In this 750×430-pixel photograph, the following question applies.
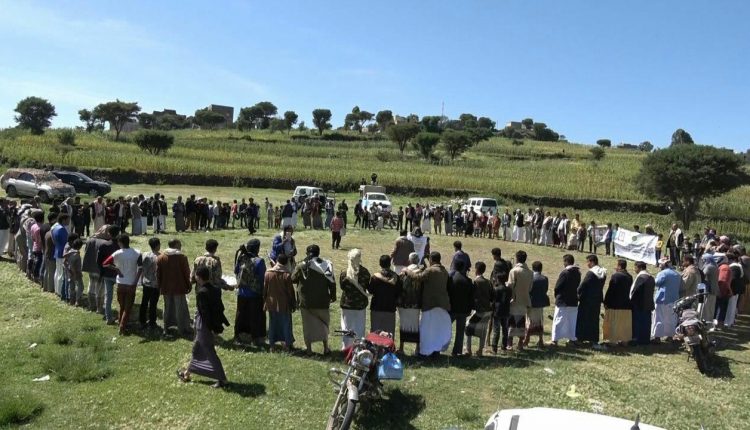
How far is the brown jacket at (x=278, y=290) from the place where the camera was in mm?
8961

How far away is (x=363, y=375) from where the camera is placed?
6.45 meters

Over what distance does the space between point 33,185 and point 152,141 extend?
29152mm

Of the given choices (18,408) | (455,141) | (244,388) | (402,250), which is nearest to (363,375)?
(244,388)

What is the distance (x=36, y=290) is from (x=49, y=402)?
613 centimetres

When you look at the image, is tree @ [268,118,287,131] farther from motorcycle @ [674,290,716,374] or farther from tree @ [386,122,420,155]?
motorcycle @ [674,290,716,374]

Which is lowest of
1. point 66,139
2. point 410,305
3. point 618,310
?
point 618,310

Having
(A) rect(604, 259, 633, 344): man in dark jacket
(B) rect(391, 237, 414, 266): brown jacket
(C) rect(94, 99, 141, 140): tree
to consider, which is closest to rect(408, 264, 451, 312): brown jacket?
(A) rect(604, 259, 633, 344): man in dark jacket

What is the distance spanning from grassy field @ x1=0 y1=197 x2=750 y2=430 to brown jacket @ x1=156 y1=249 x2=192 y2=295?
0.85 meters

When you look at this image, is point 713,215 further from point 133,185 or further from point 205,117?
point 205,117

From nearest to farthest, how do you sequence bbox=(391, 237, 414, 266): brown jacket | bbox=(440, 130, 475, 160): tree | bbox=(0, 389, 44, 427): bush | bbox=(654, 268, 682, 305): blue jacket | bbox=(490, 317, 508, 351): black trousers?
bbox=(0, 389, 44, 427): bush, bbox=(490, 317, 508, 351): black trousers, bbox=(654, 268, 682, 305): blue jacket, bbox=(391, 237, 414, 266): brown jacket, bbox=(440, 130, 475, 160): tree

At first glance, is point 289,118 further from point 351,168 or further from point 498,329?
point 498,329

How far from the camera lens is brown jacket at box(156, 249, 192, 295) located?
9.49 m

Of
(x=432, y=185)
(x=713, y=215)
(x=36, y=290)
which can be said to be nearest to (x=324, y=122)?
(x=432, y=185)

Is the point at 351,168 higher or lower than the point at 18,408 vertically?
higher
